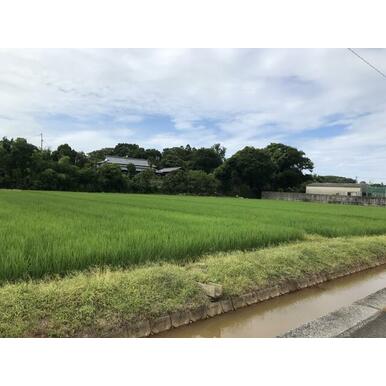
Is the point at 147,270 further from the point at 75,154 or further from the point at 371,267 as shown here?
the point at 75,154

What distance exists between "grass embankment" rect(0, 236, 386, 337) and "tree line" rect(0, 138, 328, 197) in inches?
1373

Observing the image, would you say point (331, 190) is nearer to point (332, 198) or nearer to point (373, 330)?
point (332, 198)

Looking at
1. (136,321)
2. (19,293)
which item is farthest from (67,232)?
(136,321)

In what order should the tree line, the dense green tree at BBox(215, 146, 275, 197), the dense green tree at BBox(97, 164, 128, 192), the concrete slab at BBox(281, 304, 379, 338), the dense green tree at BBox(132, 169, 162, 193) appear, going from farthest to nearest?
the dense green tree at BBox(215, 146, 275, 197), the dense green tree at BBox(132, 169, 162, 193), the dense green tree at BBox(97, 164, 128, 192), the tree line, the concrete slab at BBox(281, 304, 379, 338)

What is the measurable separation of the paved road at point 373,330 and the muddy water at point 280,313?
76cm

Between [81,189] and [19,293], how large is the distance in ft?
121

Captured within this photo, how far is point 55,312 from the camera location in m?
3.48

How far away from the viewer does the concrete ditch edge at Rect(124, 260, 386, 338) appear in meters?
3.67

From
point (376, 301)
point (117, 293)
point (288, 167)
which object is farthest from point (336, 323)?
point (288, 167)

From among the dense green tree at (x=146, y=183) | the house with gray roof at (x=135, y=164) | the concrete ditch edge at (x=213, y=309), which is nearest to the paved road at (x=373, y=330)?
the concrete ditch edge at (x=213, y=309)

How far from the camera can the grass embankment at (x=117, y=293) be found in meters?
3.37

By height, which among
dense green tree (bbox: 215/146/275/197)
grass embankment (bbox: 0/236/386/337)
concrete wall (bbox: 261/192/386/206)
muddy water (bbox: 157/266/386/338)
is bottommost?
muddy water (bbox: 157/266/386/338)

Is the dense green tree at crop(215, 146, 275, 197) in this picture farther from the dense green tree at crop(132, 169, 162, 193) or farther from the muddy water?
the muddy water

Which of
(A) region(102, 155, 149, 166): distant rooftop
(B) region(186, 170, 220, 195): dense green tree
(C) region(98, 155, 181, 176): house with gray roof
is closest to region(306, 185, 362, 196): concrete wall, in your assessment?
(B) region(186, 170, 220, 195): dense green tree
